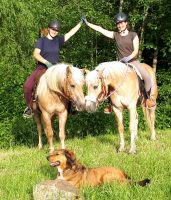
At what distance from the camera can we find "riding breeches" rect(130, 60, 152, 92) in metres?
11.2

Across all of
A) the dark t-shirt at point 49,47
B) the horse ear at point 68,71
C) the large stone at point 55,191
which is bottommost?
the large stone at point 55,191

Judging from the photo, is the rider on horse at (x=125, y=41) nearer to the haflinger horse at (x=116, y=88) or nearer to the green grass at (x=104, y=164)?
the haflinger horse at (x=116, y=88)

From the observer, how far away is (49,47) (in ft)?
35.7

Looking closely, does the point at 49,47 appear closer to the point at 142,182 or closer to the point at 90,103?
the point at 90,103

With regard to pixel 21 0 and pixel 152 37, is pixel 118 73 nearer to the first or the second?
pixel 21 0

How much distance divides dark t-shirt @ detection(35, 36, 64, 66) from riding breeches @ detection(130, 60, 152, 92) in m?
1.77

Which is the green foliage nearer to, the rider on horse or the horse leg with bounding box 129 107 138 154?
the horse leg with bounding box 129 107 138 154

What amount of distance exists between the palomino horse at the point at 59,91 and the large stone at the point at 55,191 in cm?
323

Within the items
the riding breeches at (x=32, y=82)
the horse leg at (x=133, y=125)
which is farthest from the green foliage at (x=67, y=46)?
the horse leg at (x=133, y=125)

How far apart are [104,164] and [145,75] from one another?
3.09 metres

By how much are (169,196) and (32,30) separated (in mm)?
17997

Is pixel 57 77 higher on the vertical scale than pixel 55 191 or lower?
higher

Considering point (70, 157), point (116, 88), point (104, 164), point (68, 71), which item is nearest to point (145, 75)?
point (116, 88)

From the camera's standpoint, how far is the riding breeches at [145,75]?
1123 centimetres
